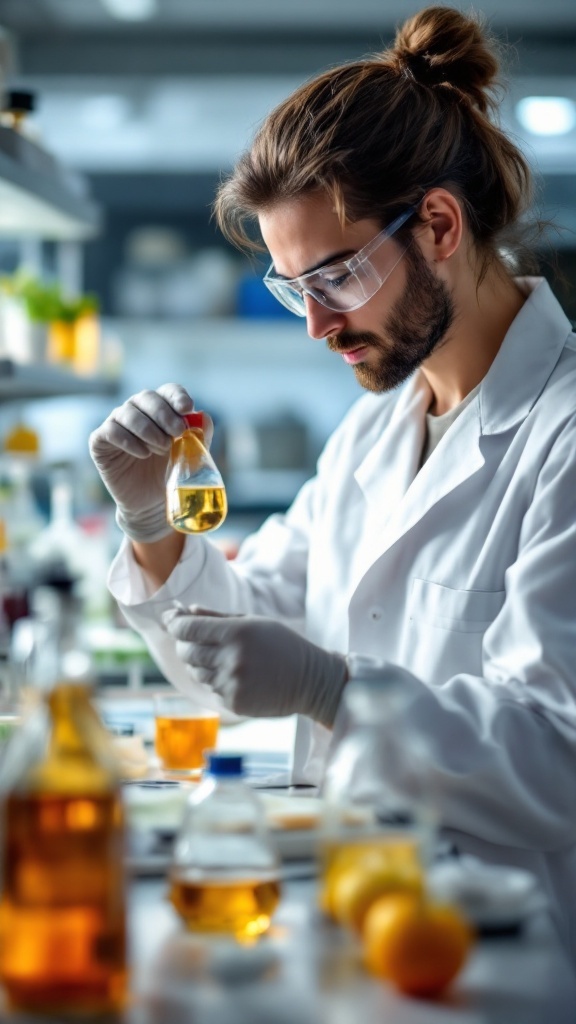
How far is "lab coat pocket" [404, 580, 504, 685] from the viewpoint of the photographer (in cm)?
161

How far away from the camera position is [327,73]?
1.71 m

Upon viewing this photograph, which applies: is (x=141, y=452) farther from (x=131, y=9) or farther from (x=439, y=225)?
(x=131, y=9)

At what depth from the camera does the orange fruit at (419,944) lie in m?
0.81

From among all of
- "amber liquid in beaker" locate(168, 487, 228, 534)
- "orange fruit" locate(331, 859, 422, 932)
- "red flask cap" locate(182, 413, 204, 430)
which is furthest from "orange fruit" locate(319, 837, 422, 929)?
"red flask cap" locate(182, 413, 204, 430)

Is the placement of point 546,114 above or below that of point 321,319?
above

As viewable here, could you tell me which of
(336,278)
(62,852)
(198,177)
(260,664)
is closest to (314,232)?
(336,278)

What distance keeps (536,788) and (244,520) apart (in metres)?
3.63

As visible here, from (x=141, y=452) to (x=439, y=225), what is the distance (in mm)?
546

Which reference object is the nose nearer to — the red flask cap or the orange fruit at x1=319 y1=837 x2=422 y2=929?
the red flask cap

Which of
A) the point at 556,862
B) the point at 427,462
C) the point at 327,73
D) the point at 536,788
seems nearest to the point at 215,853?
the point at 536,788

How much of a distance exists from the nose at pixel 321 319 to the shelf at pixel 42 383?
2.44 ft

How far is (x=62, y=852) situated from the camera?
31.9 inches

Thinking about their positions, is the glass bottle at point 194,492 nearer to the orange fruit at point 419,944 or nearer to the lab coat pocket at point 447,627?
the lab coat pocket at point 447,627

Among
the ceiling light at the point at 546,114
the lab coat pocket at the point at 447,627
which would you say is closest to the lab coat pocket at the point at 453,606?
the lab coat pocket at the point at 447,627
